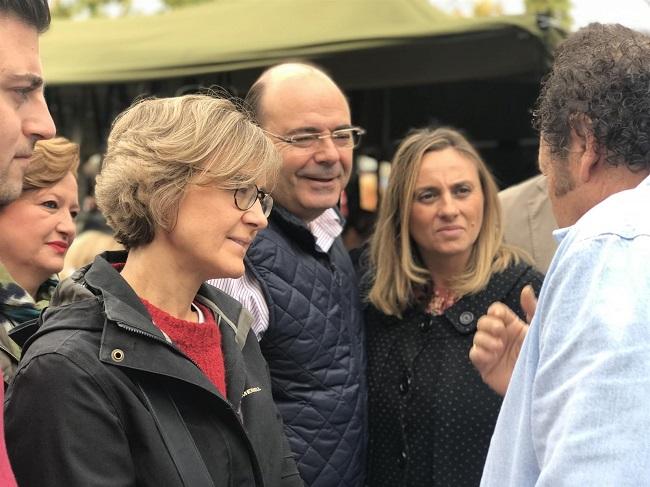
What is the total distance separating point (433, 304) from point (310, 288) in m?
0.59

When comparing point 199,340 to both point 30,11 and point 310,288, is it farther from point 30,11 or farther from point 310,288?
point 30,11

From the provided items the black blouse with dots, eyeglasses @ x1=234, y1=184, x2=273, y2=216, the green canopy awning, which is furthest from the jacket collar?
the green canopy awning

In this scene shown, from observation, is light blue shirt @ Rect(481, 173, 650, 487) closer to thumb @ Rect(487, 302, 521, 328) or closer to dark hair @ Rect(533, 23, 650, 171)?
dark hair @ Rect(533, 23, 650, 171)

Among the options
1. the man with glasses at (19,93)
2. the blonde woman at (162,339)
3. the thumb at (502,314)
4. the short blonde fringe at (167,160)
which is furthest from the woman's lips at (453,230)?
the man with glasses at (19,93)

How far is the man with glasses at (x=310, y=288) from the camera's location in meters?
2.80

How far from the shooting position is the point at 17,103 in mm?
1669

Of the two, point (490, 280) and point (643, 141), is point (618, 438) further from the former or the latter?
point (490, 280)

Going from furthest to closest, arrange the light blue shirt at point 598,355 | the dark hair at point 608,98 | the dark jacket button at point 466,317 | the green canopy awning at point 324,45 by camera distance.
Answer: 1. the green canopy awning at point 324,45
2. the dark jacket button at point 466,317
3. the dark hair at point 608,98
4. the light blue shirt at point 598,355

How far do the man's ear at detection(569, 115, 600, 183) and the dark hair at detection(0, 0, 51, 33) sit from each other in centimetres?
104

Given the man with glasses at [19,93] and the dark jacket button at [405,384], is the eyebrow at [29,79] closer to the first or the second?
the man with glasses at [19,93]

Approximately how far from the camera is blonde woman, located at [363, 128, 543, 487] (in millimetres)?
3055

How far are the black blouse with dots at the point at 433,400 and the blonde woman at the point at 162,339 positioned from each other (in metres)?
0.81

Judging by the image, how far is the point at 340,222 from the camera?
10.7ft

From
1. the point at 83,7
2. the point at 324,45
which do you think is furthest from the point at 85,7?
the point at 324,45
